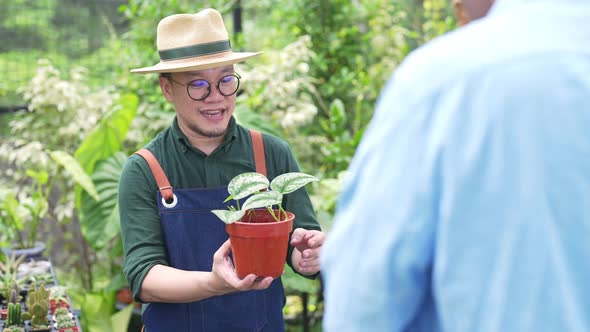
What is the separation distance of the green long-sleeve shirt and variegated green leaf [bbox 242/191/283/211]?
19.0 inches

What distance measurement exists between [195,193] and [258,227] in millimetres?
523

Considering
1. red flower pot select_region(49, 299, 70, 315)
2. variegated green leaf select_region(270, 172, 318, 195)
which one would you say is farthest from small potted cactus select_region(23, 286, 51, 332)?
variegated green leaf select_region(270, 172, 318, 195)

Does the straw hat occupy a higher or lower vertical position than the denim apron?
higher

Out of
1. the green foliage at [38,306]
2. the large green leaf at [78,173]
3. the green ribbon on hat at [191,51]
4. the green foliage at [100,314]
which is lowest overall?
the green foliage at [100,314]

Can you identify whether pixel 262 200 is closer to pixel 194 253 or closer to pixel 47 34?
pixel 194 253

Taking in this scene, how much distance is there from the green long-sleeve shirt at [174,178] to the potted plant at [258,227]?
1.30ft

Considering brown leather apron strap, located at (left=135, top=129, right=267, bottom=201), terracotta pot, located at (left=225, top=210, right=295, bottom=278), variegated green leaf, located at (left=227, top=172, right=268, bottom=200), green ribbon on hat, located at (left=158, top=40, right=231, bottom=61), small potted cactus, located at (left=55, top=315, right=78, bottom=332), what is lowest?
small potted cactus, located at (left=55, top=315, right=78, bottom=332)

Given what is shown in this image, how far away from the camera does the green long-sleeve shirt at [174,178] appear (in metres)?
2.23

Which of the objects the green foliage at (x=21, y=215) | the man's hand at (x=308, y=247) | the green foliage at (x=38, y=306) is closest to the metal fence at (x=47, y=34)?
the green foliage at (x=21, y=215)

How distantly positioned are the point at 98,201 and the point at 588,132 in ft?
11.8

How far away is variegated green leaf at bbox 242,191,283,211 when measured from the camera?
183 cm

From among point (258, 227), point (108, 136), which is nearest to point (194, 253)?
point (258, 227)

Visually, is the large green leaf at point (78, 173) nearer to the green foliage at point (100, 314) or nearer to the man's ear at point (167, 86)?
the green foliage at point (100, 314)

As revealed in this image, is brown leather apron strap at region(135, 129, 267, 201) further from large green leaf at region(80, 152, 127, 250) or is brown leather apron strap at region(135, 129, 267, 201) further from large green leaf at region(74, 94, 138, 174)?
large green leaf at region(74, 94, 138, 174)
